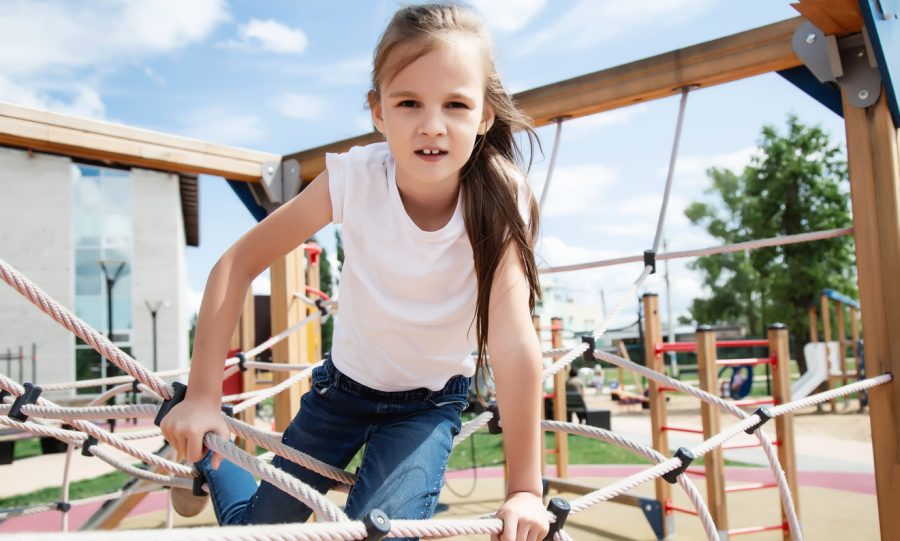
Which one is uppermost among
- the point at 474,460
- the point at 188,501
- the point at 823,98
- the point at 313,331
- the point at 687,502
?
the point at 823,98

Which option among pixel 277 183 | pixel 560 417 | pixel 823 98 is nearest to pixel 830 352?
pixel 560 417

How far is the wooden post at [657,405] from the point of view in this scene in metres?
3.65

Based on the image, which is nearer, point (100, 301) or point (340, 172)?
point (340, 172)

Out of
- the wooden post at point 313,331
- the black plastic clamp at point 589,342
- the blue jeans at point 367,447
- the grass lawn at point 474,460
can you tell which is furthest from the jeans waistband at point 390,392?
the grass lawn at point 474,460

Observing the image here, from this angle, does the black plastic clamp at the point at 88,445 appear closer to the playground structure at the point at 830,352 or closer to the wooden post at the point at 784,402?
the wooden post at the point at 784,402

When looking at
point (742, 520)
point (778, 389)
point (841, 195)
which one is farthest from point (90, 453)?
point (841, 195)

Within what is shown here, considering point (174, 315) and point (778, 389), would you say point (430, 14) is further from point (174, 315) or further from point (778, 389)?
point (174, 315)

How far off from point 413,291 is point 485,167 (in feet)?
0.88

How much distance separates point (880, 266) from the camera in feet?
5.71

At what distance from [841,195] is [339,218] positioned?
1847 cm

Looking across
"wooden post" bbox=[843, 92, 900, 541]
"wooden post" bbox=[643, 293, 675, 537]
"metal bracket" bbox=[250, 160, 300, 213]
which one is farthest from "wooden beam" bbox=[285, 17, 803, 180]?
"wooden post" bbox=[643, 293, 675, 537]

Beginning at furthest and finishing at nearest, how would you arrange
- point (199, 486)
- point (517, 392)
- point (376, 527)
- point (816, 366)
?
point (816, 366), point (199, 486), point (517, 392), point (376, 527)

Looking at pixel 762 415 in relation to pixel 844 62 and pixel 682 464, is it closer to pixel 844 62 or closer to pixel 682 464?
pixel 682 464

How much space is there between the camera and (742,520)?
3.95 metres
